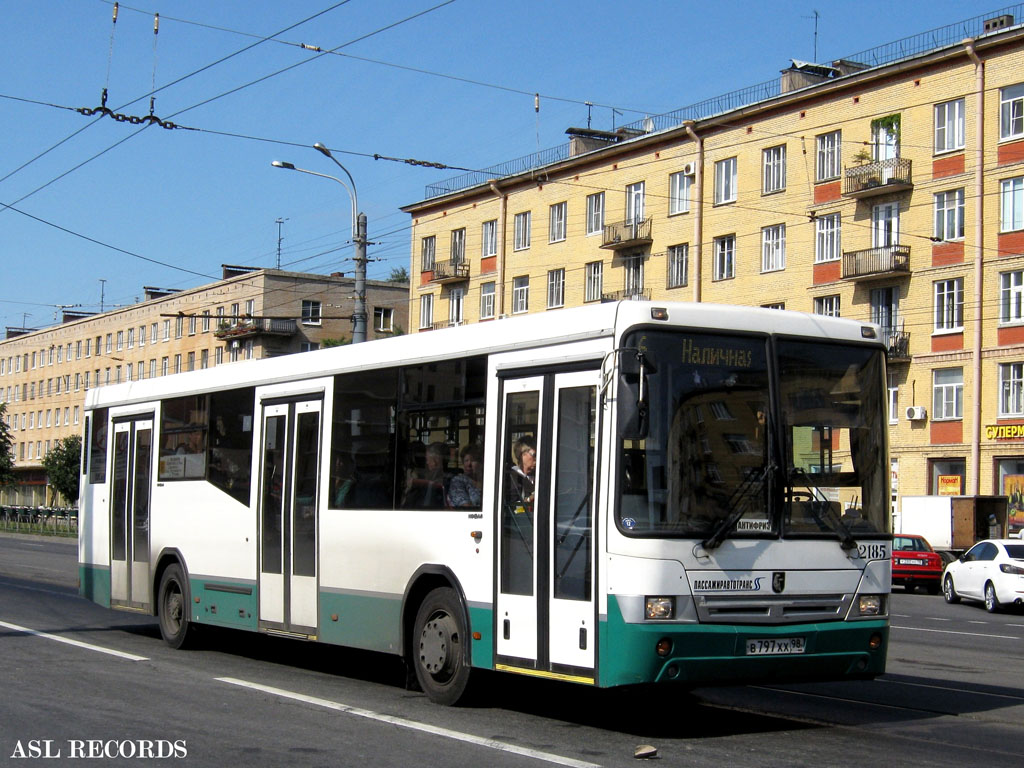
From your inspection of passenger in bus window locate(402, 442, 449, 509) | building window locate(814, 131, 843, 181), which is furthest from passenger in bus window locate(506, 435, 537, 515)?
building window locate(814, 131, 843, 181)

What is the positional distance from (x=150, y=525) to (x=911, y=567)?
74.5 feet

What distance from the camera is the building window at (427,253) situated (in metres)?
63.3

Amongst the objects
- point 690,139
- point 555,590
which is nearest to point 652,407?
point 555,590

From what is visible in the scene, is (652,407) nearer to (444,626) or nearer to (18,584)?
(444,626)

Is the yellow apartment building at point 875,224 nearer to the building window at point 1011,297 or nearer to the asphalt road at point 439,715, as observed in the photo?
the building window at point 1011,297

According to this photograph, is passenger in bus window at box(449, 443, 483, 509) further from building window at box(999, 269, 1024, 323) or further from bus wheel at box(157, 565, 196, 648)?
building window at box(999, 269, 1024, 323)

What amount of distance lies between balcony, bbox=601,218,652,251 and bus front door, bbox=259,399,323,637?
38.8m

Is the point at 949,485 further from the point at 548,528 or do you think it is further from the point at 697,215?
the point at 548,528

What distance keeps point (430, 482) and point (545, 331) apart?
1820 mm

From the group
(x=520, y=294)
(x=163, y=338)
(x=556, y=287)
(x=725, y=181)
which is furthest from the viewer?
(x=163, y=338)

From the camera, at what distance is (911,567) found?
32.8 m

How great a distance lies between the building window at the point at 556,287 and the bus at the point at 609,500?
141 ft

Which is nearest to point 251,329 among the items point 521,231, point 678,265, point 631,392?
point 521,231

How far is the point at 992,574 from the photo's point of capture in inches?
1003
